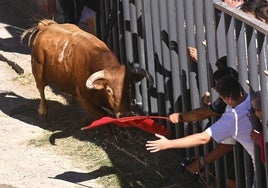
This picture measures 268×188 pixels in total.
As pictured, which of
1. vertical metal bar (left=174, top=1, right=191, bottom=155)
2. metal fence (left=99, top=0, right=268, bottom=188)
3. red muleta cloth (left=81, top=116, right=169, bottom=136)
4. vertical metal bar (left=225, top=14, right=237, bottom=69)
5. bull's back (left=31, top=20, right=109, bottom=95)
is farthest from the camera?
bull's back (left=31, top=20, right=109, bottom=95)

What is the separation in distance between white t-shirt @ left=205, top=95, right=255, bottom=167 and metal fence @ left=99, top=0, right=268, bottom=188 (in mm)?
174

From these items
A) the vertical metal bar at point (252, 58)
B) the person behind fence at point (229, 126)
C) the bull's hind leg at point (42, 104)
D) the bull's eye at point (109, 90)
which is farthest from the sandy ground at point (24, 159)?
the vertical metal bar at point (252, 58)

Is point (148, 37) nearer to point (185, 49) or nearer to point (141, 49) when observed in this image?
point (141, 49)

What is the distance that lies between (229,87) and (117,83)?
88.6 inches

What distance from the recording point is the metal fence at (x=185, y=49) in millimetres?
4973

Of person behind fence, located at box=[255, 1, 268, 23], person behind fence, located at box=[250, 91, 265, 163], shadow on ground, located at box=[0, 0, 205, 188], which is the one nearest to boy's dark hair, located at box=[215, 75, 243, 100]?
person behind fence, located at box=[250, 91, 265, 163]

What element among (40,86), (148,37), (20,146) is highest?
(148,37)

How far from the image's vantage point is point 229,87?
4.89 m

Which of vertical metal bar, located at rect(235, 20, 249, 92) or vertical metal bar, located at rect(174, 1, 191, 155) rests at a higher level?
vertical metal bar, located at rect(235, 20, 249, 92)

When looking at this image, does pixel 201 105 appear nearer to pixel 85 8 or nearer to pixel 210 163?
pixel 210 163

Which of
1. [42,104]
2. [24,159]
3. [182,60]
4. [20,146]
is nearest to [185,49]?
[182,60]

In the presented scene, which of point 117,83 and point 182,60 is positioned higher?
point 182,60

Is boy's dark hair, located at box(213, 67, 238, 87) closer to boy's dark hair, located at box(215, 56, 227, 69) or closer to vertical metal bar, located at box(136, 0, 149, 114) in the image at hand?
boy's dark hair, located at box(215, 56, 227, 69)

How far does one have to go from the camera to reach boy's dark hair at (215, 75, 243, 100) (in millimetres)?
4863
